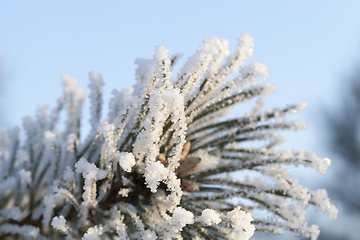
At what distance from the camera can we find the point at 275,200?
2.32ft

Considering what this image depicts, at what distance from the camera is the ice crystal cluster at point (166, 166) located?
495 mm

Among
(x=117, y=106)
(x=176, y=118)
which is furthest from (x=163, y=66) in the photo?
(x=117, y=106)

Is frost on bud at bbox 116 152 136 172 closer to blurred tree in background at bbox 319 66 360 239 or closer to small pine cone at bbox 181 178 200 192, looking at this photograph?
small pine cone at bbox 181 178 200 192

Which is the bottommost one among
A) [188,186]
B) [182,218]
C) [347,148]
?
[182,218]

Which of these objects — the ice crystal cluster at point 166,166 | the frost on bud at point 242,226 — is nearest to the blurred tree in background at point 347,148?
the ice crystal cluster at point 166,166

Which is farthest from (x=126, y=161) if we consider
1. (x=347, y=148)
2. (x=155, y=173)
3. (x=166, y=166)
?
(x=347, y=148)

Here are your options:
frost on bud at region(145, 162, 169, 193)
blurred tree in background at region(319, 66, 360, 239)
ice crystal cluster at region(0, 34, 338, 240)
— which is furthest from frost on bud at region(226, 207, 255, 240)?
blurred tree in background at region(319, 66, 360, 239)

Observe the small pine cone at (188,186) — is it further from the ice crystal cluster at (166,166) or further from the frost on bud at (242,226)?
the frost on bud at (242,226)

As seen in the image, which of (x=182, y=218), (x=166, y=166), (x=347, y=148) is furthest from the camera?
(x=347, y=148)

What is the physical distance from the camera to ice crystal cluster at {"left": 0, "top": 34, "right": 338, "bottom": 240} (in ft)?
1.63

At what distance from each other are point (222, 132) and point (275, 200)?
0.23 m

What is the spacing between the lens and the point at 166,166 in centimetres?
61

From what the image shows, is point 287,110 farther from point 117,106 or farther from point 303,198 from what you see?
point 117,106

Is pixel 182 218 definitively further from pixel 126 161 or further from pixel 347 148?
pixel 347 148
